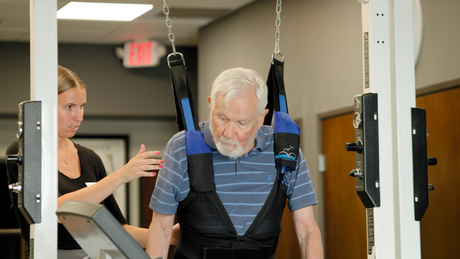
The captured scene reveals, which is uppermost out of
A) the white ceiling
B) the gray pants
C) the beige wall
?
the white ceiling

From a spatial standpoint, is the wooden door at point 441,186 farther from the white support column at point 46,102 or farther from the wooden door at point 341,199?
the white support column at point 46,102

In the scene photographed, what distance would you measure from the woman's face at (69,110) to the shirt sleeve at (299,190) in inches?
35.0

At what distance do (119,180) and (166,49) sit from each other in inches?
187

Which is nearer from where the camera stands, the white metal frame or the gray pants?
the white metal frame

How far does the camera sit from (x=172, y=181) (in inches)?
70.1

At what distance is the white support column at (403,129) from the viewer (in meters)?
1.74

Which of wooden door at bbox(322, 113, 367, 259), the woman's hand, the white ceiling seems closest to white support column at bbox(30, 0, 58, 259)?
the woman's hand

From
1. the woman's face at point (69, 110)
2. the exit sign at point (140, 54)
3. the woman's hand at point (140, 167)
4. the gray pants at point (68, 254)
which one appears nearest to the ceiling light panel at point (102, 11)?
the exit sign at point (140, 54)

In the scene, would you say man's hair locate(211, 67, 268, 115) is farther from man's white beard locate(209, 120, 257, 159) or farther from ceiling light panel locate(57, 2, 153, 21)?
ceiling light panel locate(57, 2, 153, 21)

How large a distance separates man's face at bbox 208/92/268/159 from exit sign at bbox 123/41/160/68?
14.8 ft

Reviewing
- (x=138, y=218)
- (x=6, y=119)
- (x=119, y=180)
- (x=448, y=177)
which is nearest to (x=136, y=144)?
(x=138, y=218)

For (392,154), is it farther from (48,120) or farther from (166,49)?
(166,49)

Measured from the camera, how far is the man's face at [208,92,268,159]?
177 centimetres

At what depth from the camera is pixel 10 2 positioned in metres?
4.68
